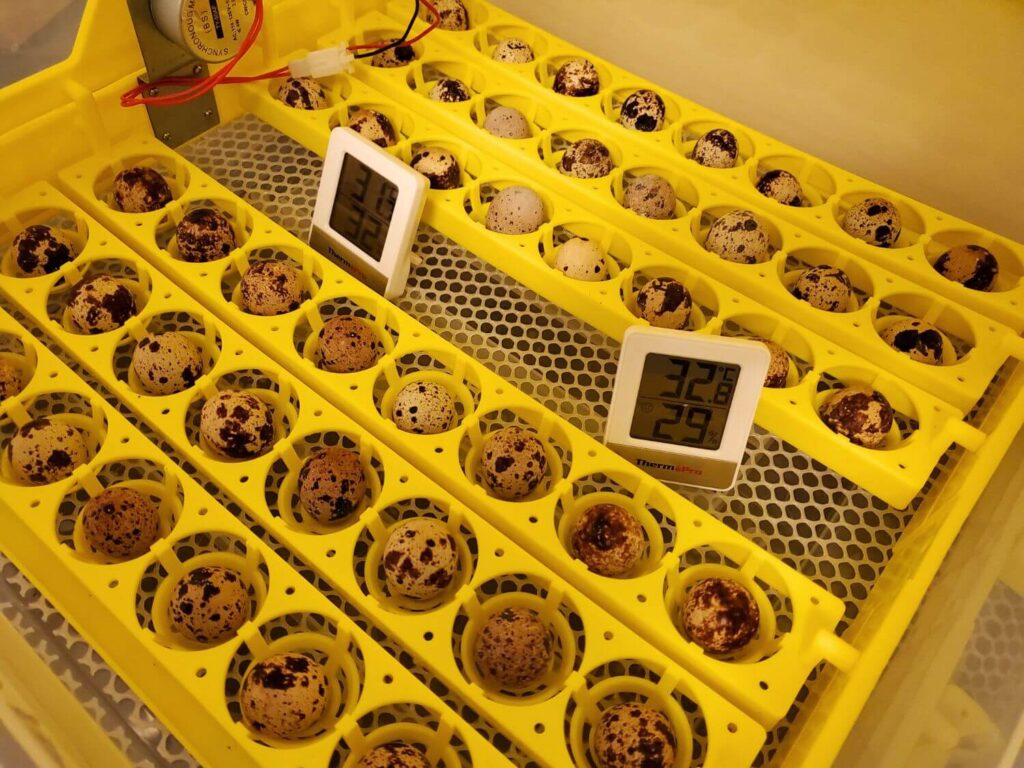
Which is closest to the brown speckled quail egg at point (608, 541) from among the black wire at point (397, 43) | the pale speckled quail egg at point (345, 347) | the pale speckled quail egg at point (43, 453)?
the pale speckled quail egg at point (345, 347)

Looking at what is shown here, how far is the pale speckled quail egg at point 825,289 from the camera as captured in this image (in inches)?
48.2

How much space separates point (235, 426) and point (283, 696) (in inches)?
13.5

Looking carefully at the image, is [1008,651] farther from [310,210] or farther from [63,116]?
[63,116]

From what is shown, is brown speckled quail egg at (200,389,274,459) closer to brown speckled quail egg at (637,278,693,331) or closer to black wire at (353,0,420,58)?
brown speckled quail egg at (637,278,693,331)

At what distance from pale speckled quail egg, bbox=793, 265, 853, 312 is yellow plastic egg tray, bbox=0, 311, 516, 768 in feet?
2.56

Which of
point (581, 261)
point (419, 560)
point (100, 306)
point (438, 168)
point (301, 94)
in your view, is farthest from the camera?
point (301, 94)

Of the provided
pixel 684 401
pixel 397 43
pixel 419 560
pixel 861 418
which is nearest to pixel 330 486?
pixel 419 560

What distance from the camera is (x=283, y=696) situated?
82cm

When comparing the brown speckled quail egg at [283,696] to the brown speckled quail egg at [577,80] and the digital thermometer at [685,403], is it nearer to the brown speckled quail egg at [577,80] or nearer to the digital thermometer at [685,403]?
the digital thermometer at [685,403]

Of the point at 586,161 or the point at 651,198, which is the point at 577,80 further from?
the point at 651,198

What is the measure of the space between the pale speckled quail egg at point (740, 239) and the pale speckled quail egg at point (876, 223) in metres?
0.16

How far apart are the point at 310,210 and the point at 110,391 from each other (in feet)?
1.49

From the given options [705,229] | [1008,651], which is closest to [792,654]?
[1008,651]

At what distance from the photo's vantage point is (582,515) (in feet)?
3.26
